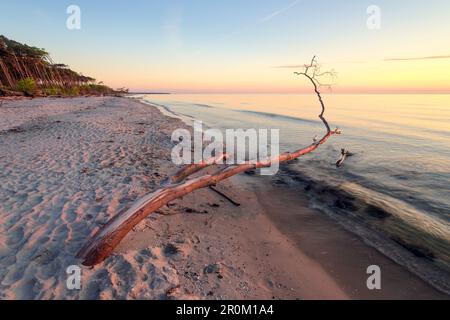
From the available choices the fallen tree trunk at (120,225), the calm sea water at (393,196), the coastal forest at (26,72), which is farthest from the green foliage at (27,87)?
the fallen tree trunk at (120,225)

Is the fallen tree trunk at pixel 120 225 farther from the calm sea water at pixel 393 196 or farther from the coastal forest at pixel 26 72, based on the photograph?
the coastal forest at pixel 26 72

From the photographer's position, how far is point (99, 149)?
10.1 m

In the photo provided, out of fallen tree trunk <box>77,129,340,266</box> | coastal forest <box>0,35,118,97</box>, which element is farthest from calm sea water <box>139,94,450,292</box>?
coastal forest <box>0,35,118,97</box>

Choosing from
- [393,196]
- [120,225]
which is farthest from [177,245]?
[393,196]

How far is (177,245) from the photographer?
4.30 meters

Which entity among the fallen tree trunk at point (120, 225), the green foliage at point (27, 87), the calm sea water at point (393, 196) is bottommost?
the calm sea water at point (393, 196)

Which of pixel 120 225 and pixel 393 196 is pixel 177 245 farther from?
pixel 393 196

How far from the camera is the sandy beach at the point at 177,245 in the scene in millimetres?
3344

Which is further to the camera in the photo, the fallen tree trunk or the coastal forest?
the coastal forest

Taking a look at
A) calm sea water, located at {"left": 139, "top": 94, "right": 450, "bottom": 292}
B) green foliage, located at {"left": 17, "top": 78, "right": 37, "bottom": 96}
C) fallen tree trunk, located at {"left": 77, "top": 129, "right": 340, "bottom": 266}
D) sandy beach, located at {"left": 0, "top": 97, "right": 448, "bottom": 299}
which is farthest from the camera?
green foliage, located at {"left": 17, "top": 78, "right": 37, "bottom": 96}

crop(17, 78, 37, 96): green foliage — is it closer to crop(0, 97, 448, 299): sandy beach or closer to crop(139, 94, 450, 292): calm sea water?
crop(0, 97, 448, 299): sandy beach

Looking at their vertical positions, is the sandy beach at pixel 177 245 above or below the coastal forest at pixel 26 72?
below

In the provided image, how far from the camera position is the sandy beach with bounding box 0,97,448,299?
3.34m
